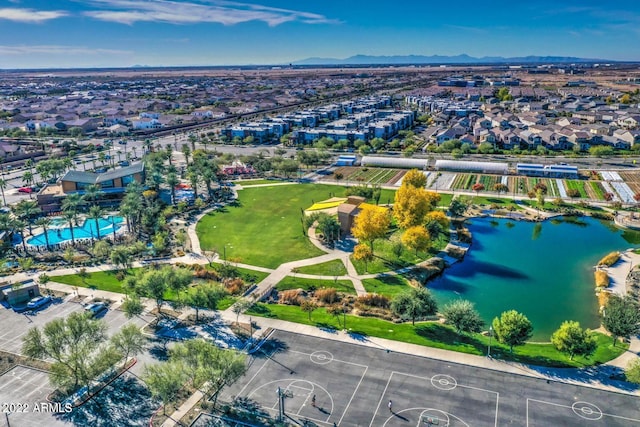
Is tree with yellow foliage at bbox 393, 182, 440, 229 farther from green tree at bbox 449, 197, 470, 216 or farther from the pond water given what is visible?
green tree at bbox 449, 197, 470, 216

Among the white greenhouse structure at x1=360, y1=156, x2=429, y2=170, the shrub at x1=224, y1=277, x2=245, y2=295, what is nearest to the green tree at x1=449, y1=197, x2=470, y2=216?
the white greenhouse structure at x1=360, y1=156, x2=429, y2=170

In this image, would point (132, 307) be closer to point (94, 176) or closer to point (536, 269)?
point (536, 269)

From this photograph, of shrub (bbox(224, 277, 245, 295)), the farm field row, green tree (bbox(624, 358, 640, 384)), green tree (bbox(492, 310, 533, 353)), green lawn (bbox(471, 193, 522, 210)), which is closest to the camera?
green tree (bbox(624, 358, 640, 384))

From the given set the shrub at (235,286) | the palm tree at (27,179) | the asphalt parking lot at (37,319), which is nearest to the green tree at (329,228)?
the shrub at (235,286)

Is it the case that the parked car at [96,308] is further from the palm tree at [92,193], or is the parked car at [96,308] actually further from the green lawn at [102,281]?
the palm tree at [92,193]

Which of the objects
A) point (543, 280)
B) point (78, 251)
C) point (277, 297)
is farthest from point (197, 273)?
point (543, 280)

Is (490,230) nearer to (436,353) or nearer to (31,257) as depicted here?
(436,353)
